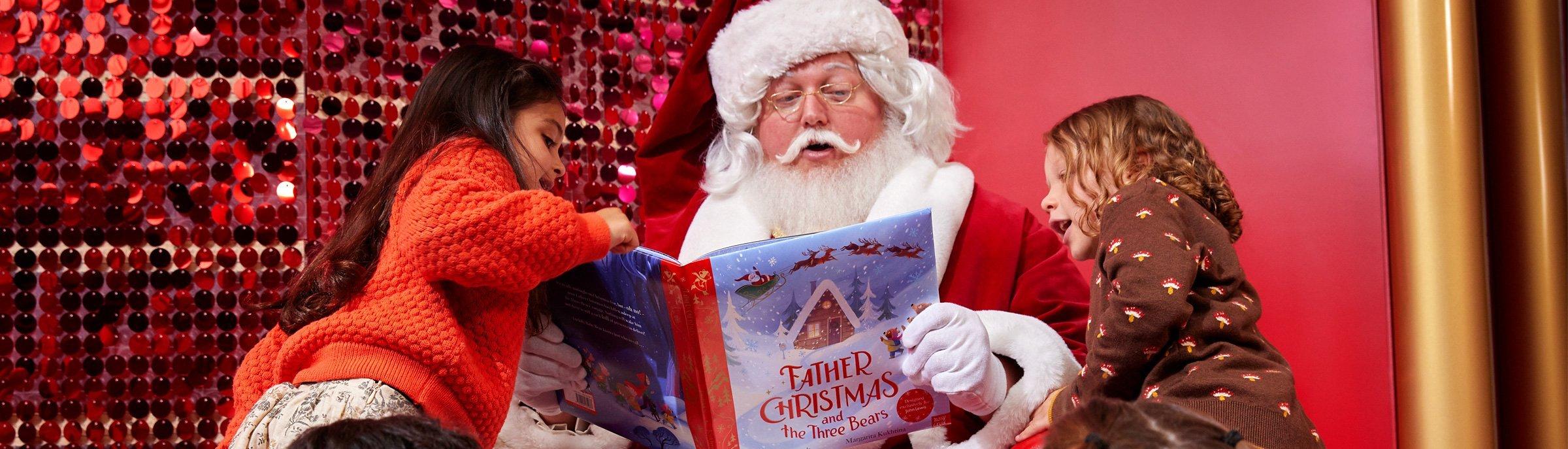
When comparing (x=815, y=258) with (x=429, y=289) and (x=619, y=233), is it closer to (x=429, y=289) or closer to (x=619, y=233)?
(x=619, y=233)

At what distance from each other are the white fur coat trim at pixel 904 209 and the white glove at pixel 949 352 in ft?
1.55

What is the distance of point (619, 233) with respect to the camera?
1.71 m

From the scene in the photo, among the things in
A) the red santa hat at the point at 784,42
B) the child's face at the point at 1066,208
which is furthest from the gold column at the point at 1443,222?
the red santa hat at the point at 784,42

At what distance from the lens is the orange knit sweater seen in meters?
1.52

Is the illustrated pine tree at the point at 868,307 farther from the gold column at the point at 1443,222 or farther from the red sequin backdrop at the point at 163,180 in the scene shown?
the red sequin backdrop at the point at 163,180

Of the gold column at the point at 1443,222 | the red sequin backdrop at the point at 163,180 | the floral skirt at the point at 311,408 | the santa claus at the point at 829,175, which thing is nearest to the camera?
the floral skirt at the point at 311,408

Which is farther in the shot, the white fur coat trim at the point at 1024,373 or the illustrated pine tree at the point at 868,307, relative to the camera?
the white fur coat trim at the point at 1024,373

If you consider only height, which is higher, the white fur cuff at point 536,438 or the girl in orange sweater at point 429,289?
the girl in orange sweater at point 429,289

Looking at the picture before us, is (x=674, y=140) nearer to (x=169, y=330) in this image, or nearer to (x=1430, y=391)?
(x=169, y=330)

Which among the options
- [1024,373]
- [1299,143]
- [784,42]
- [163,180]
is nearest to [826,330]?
[1024,373]

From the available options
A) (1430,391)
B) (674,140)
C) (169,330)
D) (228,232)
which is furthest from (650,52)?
(1430,391)

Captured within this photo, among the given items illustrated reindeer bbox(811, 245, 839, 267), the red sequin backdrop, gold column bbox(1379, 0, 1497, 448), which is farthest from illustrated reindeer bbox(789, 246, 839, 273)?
the red sequin backdrop

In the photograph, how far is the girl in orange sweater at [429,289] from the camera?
4.96 feet

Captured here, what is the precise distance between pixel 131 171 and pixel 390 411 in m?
1.45
